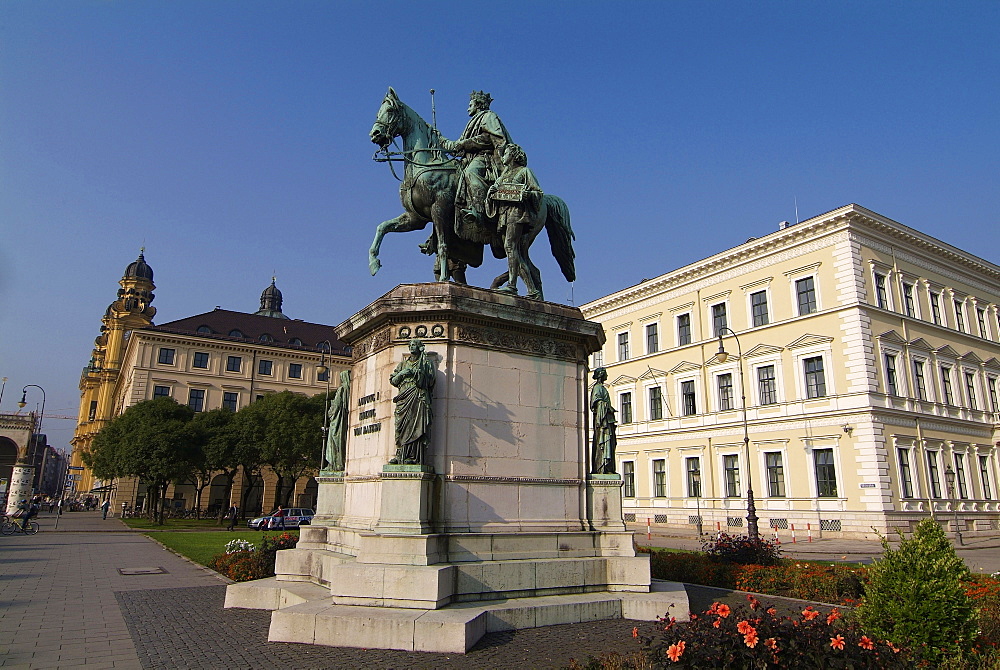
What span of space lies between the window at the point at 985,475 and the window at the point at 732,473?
46.4 ft

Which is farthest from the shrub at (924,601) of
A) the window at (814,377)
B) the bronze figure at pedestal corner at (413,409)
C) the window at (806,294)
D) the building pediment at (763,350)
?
the building pediment at (763,350)

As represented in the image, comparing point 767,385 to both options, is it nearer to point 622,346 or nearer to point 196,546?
point 622,346

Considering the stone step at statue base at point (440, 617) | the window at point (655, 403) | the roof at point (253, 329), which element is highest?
the roof at point (253, 329)

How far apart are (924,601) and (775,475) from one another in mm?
35211

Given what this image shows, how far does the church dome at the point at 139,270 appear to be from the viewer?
98812 mm

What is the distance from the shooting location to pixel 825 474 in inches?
1438

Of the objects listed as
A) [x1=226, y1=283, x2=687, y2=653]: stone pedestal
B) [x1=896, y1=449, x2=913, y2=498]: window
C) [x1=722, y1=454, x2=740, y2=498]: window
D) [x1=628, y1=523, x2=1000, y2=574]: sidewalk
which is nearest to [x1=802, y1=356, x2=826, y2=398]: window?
[x1=896, y1=449, x2=913, y2=498]: window

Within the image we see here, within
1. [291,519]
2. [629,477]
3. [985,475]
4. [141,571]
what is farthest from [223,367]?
[985,475]

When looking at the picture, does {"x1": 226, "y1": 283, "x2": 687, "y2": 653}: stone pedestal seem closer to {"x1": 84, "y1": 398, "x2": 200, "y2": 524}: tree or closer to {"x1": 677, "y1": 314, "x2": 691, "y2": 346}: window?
{"x1": 677, "y1": 314, "x2": 691, "y2": 346}: window

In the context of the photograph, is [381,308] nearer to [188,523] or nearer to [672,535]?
[672,535]

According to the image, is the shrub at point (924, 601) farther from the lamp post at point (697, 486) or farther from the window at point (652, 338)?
the window at point (652, 338)

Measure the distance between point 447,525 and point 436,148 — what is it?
7.22 meters

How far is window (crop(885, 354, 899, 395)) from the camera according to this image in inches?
1446

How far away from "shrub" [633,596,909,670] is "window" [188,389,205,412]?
71042 millimetres
